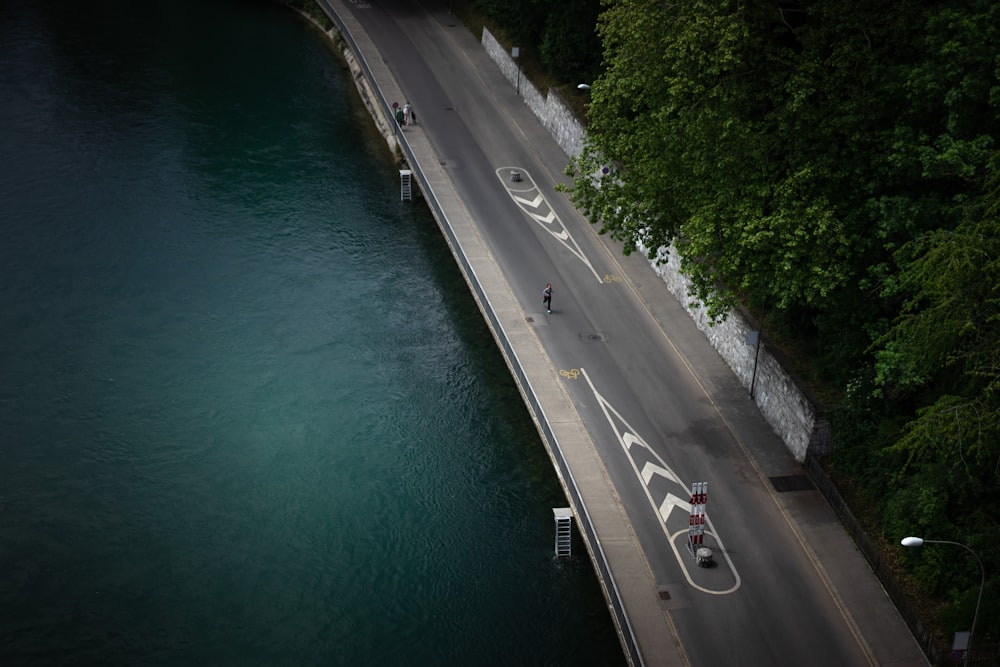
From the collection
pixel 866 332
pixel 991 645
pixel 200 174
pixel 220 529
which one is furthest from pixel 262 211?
pixel 991 645

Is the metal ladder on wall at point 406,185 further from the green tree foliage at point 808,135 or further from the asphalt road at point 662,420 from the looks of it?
the green tree foliage at point 808,135

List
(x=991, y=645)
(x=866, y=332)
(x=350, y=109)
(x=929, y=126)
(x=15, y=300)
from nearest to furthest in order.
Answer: (x=991, y=645) < (x=929, y=126) < (x=866, y=332) < (x=15, y=300) < (x=350, y=109)

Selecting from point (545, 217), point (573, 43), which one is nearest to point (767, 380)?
point (545, 217)

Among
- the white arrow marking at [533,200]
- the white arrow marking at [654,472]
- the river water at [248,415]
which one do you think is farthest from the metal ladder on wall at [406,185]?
the white arrow marking at [654,472]

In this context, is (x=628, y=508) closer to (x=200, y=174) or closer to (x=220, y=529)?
(x=220, y=529)

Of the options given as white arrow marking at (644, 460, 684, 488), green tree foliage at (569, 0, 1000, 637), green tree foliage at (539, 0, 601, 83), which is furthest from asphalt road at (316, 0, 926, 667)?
green tree foliage at (539, 0, 601, 83)

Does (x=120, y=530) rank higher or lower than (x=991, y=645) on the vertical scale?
higher
